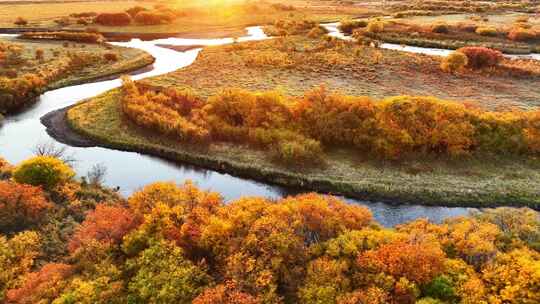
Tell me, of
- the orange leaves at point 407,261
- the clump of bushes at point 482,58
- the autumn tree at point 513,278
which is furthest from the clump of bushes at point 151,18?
the autumn tree at point 513,278

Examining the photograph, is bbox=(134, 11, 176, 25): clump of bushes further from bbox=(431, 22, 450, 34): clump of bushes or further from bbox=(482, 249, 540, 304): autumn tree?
bbox=(482, 249, 540, 304): autumn tree

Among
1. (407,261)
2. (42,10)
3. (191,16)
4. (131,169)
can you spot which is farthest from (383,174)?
(42,10)

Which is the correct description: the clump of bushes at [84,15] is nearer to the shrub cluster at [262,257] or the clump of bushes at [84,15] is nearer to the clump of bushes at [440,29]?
the clump of bushes at [440,29]

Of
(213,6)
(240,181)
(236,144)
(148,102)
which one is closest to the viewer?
(240,181)

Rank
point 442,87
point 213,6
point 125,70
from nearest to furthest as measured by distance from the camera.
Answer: point 442,87
point 125,70
point 213,6

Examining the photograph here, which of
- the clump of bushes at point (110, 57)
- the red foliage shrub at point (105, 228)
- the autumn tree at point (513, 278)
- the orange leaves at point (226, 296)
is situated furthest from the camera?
the clump of bushes at point (110, 57)

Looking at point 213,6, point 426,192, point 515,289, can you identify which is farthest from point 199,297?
point 213,6

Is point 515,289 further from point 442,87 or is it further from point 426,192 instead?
point 442,87
